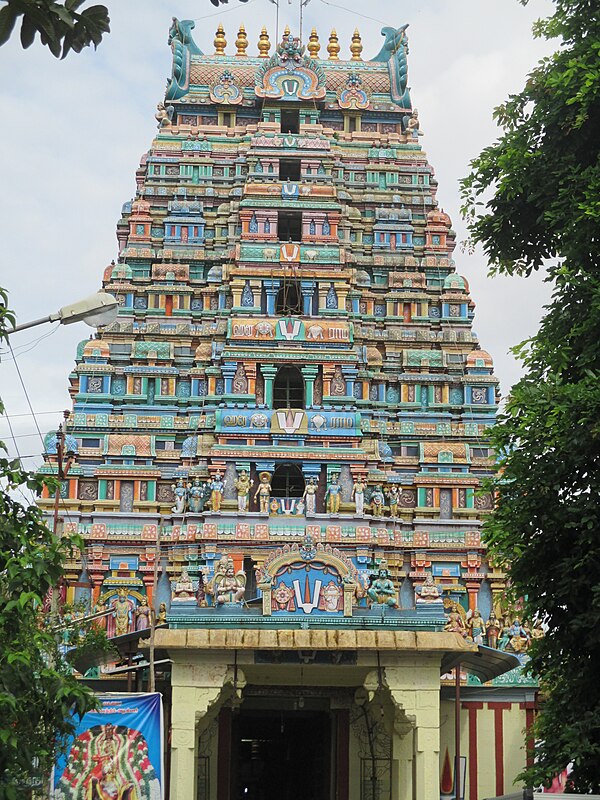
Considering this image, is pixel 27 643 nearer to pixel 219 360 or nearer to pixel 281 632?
pixel 281 632

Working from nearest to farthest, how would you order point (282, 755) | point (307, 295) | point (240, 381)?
point (240, 381), point (307, 295), point (282, 755)

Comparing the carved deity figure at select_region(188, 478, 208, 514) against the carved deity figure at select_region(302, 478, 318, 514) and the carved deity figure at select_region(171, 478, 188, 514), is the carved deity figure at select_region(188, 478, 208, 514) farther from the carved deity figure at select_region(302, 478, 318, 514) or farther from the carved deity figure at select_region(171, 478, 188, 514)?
the carved deity figure at select_region(302, 478, 318, 514)

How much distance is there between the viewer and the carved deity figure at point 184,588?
24.3 m

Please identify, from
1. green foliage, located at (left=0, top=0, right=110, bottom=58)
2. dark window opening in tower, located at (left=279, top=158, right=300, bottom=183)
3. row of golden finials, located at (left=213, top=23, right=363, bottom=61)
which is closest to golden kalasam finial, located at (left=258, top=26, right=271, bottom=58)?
row of golden finials, located at (left=213, top=23, right=363, bottom=61)

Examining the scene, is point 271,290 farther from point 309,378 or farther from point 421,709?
point 421,709

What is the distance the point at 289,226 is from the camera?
3622 centimetres

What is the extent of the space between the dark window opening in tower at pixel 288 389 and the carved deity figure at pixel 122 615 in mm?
6803

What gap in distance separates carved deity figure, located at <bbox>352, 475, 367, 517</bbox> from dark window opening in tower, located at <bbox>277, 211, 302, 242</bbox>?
8.18 metres

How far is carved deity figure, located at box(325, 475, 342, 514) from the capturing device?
30188 millimetres

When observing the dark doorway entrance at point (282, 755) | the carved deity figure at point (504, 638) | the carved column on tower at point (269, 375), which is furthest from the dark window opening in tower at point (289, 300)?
the dark doorway entrance at point (282, 755)

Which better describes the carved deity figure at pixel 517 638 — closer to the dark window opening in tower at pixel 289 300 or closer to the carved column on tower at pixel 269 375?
the carved column on tower at pixel 269 375

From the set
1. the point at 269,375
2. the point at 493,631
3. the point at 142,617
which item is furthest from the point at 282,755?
the point at 269,375

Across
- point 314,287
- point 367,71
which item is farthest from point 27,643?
point 367,71

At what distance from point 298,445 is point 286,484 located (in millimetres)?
1323
